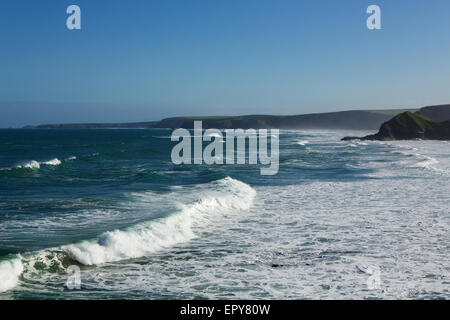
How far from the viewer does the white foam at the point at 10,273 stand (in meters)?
8.59

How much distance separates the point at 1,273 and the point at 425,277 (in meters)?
7.99

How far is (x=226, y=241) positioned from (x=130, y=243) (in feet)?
8.08

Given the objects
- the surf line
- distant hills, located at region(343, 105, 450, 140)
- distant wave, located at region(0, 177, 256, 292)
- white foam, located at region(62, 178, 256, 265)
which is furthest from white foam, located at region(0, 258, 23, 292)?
distant hills, located at region(343, 105, 450, 140)

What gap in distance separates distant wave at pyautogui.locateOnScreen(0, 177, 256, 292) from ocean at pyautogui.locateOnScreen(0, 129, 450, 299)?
34 mm

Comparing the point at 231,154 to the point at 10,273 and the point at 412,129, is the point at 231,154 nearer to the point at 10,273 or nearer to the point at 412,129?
the point at 10,273

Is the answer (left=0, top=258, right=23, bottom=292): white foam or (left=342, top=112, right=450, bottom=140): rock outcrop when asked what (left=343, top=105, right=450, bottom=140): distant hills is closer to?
(left=342, top=112, right=450, bottom=140): rock outcrop

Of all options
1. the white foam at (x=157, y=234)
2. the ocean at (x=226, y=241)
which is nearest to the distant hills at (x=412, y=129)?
the ocean at (x=226, y=241)

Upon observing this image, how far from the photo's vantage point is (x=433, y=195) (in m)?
19.2

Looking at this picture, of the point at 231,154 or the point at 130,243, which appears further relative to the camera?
the point at 231,154

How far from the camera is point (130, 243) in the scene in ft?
37.0

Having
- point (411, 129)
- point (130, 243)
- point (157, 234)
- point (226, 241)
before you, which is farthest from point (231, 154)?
point (411, 129)
